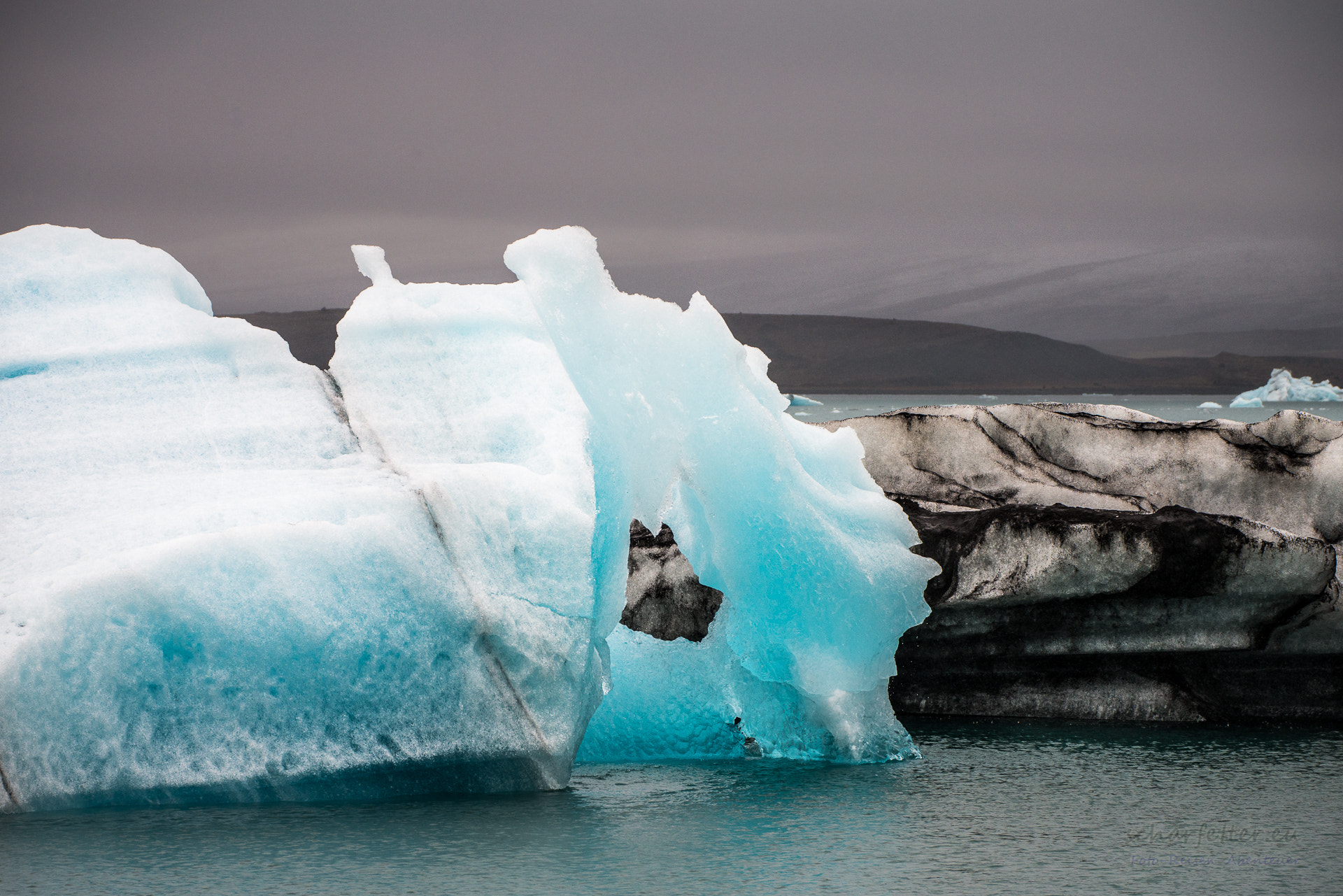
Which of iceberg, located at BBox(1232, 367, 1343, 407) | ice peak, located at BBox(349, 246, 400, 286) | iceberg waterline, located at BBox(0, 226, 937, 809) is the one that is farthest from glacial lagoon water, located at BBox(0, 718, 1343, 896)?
iceberg, located at BBox(1232, 367, 1343, 407)

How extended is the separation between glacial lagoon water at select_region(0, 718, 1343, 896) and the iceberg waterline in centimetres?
32

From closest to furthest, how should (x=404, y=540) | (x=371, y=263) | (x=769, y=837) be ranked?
(x=769, y=837)
(x=404, y=540)
(x=371, y=263)

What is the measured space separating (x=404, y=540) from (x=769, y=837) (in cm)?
195

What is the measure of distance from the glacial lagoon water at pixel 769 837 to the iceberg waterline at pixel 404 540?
12.8 inches

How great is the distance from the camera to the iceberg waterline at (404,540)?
544 cm

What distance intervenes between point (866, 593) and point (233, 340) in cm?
342

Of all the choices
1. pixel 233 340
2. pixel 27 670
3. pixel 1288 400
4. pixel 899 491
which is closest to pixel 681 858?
pixel 27 670

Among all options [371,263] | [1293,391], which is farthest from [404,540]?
[1293,391]

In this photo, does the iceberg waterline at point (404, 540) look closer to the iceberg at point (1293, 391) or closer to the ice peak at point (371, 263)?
the ice peak at point (371, 263)

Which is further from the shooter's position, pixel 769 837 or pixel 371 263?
pixel 371 263

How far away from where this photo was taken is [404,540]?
5.72 m

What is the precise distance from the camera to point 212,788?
5.55 m

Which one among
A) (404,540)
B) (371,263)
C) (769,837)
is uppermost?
(371,263)

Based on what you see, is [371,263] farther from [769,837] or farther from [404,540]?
[769,837]
